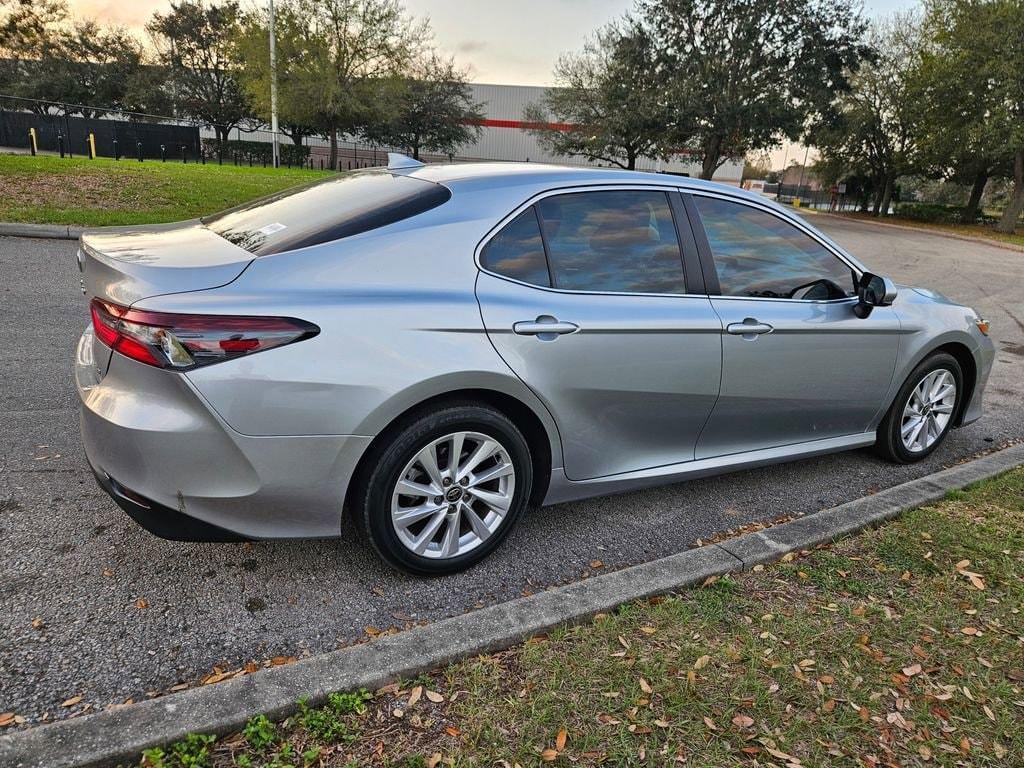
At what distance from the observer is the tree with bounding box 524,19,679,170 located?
30922mm

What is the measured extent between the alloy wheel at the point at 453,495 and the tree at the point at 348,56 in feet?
101

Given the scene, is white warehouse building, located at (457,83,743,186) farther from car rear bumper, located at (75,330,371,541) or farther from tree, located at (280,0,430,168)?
car rear bumper, located at (75,330,371,541)

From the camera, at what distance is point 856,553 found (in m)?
3.20

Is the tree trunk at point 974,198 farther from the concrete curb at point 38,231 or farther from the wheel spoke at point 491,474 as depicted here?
the wheel spoke at point 491,474

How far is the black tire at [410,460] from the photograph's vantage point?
258cm

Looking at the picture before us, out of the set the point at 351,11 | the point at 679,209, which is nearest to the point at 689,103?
the point at 351,11

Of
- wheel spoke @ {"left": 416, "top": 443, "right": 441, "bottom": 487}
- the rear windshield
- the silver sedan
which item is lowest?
wheel spoke @ {"left": 416, "top": 443, "right": 441, "bottom": 487}

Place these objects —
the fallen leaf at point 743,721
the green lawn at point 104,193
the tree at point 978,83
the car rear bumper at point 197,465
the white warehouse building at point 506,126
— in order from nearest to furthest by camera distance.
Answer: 1. the fallen leaf at point 743,721
2. the car rear bumper at point 197,465
3. the green lawn at point 104,193
4. the tree at point 978,83
5. the white warehouse building at point 506,126

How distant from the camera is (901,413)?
14.0 ft

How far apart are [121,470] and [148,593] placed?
1.81ft

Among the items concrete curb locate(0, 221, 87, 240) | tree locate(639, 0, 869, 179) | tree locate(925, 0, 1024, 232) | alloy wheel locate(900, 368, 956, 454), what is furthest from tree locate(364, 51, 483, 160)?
alloy wheel locate(900, 368, 956, 454)

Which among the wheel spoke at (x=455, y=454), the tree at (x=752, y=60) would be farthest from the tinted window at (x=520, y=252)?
the tree at (x=752, y=60)

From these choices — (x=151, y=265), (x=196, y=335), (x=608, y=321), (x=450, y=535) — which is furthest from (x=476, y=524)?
(x=151, y=265)

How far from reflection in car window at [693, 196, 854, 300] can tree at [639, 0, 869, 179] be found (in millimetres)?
28310
